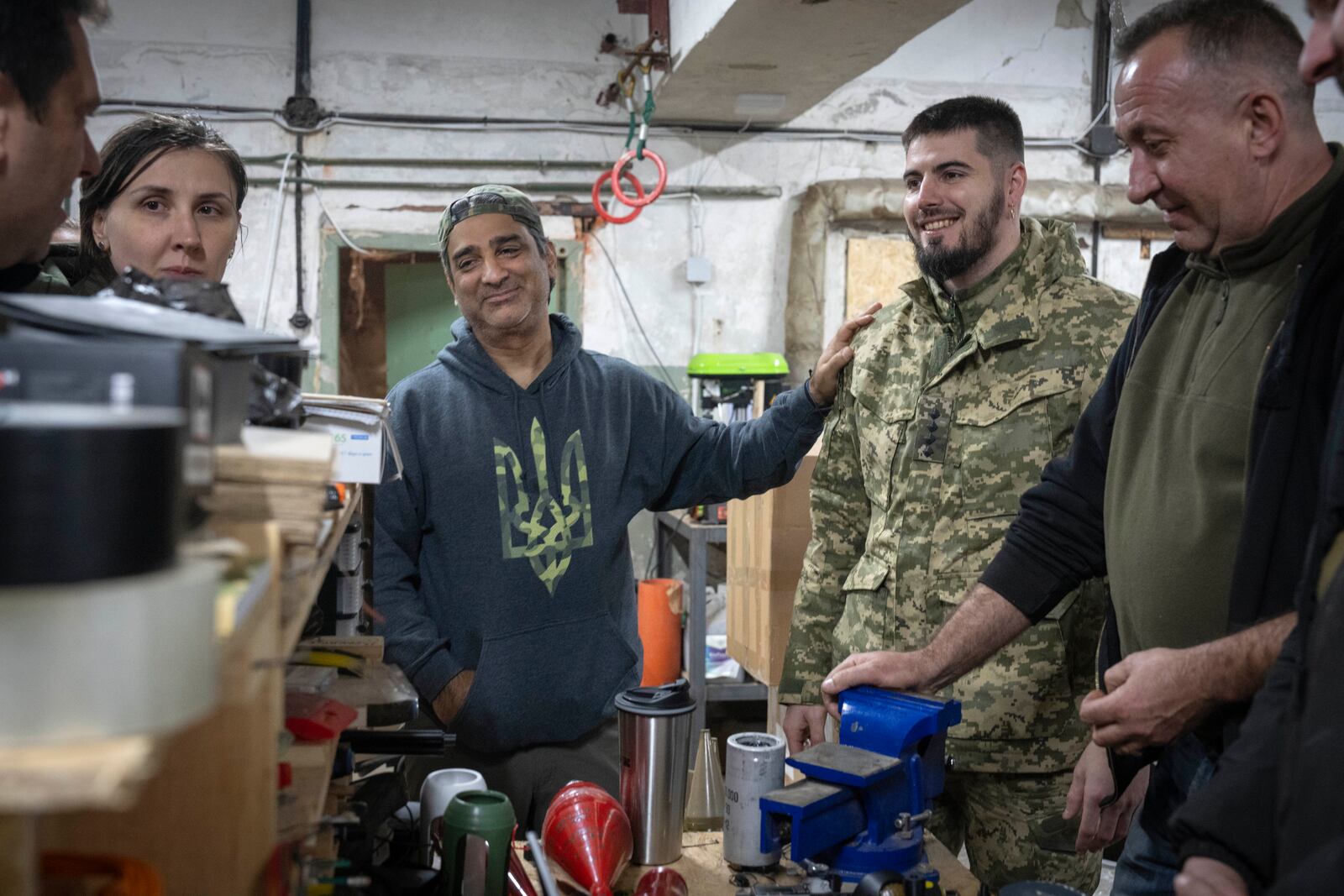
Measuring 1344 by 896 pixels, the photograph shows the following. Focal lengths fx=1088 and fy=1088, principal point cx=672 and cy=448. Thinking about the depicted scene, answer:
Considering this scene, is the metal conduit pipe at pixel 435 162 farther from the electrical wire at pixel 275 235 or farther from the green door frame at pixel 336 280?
the green door frame at pixel 336 280

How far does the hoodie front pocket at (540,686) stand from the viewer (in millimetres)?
2262

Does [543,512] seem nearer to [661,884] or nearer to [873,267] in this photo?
[661,884]

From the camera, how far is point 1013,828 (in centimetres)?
211

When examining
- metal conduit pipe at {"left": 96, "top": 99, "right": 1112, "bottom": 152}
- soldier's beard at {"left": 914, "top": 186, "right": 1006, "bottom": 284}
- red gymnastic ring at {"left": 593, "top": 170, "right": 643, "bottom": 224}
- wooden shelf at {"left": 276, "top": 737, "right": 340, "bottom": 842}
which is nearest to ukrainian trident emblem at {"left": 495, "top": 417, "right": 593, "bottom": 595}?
soldier's beard at {"left": 914, "top": 186, "right": 1006, "bottom": 284}

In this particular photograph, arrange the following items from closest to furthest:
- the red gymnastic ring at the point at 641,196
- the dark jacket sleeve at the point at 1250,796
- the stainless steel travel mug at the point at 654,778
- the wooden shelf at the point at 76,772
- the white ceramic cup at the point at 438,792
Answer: the wooden shelf at the point at 76,772 → the dark jacket sleeve at the point at 1250,796 → the white ceramic cup at the point at 438,792 → the stainless steel travel mug at the point at 654,778 → the red gymnastic ring at the point at 641,196

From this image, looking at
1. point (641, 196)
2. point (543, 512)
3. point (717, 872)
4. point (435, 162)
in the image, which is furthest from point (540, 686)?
point (435, 162)

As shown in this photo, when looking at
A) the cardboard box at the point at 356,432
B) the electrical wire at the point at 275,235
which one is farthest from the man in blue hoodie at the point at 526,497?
the electrical wire at the point at 275,235

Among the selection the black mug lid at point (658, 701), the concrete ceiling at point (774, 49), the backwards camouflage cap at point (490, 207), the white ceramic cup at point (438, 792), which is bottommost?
the white ceramic cup at point (438, 792)

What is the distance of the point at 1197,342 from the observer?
5.41 feet

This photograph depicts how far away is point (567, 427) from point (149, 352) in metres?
1.74

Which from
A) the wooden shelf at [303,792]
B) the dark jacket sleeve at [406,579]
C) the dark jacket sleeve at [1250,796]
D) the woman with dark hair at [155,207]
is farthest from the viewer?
the dark jacket sleeve at [406,579]

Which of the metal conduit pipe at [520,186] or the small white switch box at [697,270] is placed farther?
the small white switch box at [697,270]

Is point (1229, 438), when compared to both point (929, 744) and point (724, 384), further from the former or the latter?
point (724, 384)

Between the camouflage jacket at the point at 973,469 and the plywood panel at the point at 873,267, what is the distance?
290 centimetres
